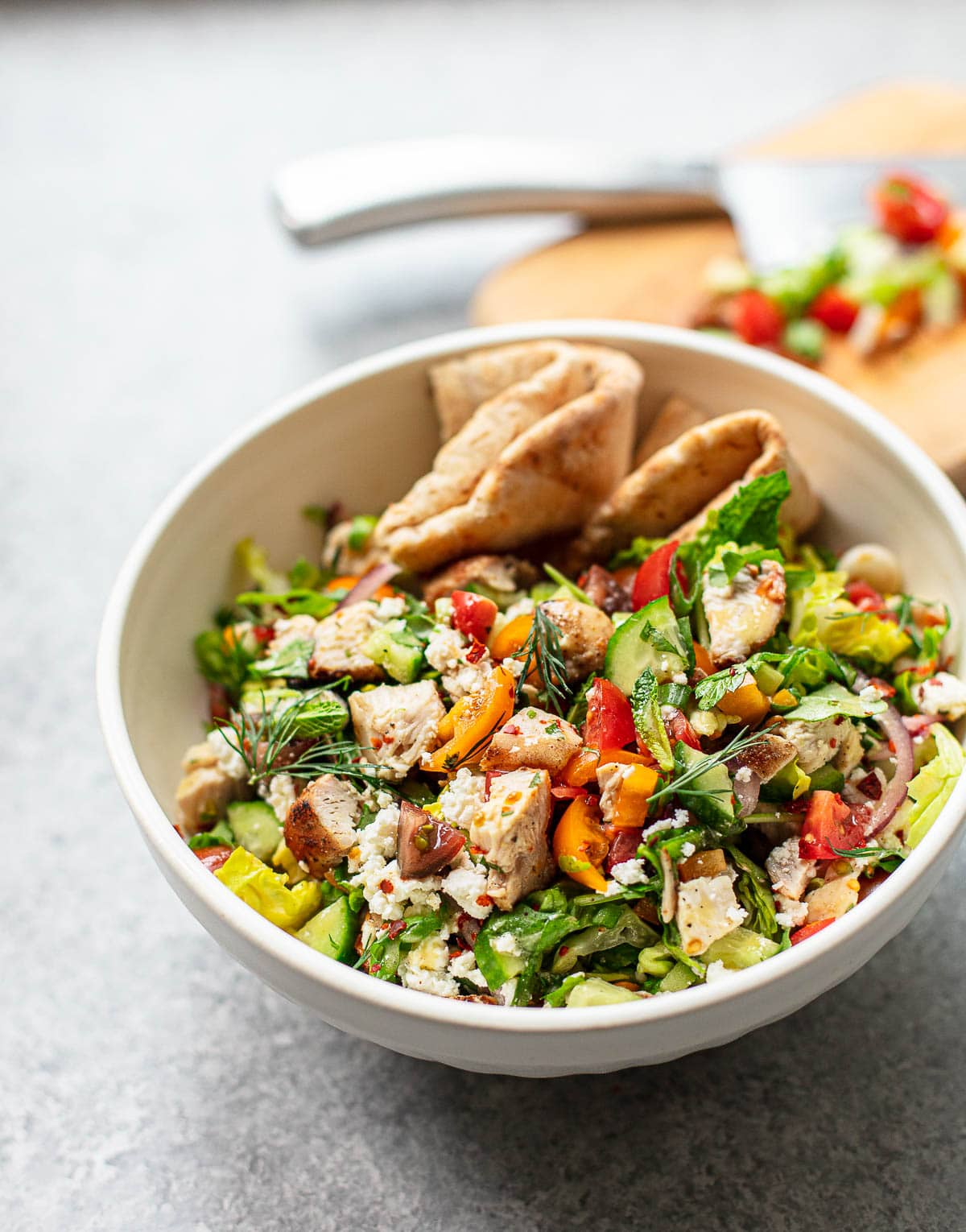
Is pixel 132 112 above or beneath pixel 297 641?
above

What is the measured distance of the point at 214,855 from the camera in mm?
2453

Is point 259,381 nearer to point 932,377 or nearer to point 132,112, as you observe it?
point 132,112

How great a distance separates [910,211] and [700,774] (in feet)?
8.64

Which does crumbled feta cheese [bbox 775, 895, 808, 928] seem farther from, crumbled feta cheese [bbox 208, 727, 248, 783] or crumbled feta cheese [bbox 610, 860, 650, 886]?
crumbled feta cheese [bbox 208, 727, 248, 783]

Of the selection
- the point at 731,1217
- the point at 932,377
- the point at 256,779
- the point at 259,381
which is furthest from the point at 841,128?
the point at 731,1217

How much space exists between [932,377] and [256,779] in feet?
8.08

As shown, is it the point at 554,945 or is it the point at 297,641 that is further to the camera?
the point at 297,641

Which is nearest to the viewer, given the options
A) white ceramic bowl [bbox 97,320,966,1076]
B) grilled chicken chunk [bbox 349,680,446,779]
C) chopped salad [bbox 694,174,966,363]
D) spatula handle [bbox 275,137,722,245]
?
white ceramic bowl [bbox 97,320,966,1076]

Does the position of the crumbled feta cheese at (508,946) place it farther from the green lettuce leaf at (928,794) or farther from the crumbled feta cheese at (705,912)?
the green lettuce leaf at (928,794)

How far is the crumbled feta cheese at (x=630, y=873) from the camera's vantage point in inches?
84.4

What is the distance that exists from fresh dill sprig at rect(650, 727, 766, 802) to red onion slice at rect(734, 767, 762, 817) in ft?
0.12

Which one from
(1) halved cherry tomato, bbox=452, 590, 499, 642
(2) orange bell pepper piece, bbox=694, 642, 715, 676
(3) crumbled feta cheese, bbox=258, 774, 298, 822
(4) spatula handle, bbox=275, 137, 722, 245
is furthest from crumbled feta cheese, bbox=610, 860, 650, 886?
(4) spatula handle, bbox=275, 137, 722, 245

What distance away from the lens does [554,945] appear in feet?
7.10

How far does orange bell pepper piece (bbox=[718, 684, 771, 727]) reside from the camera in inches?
89.9
